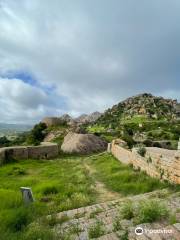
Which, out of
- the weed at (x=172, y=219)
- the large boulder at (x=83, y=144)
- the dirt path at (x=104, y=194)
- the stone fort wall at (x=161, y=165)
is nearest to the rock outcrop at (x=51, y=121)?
the large boulder at (x=83, y=144)

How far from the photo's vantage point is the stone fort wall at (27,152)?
964 inches

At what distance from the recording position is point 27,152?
86.4ft

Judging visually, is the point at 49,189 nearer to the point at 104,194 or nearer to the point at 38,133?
the point at 104,194

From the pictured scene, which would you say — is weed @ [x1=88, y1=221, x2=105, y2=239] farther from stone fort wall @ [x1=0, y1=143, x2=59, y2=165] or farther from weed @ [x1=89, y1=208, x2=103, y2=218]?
stone fort wall @ [x1=0, y1=143, x2=59, y2=165]

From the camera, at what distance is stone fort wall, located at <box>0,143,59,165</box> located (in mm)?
24487

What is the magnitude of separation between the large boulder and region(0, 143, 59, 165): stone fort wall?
2.15 meters

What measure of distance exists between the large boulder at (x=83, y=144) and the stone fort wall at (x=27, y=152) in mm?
2148

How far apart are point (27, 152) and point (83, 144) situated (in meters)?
6.87

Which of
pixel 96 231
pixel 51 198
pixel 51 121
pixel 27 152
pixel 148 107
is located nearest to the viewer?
pixel 96 231

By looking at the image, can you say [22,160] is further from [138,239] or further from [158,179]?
[138,239]

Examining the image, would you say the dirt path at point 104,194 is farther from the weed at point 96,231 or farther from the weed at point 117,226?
the weed at point 96,231

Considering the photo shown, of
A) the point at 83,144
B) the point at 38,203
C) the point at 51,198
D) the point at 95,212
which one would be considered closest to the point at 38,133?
the point at 83,144

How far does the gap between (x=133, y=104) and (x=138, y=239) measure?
12551 centimetres

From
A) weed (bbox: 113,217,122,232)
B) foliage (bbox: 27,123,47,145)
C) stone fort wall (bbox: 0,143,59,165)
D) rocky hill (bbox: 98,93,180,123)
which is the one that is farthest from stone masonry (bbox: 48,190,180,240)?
rocky hill (bbox: 98,93,180,123)
